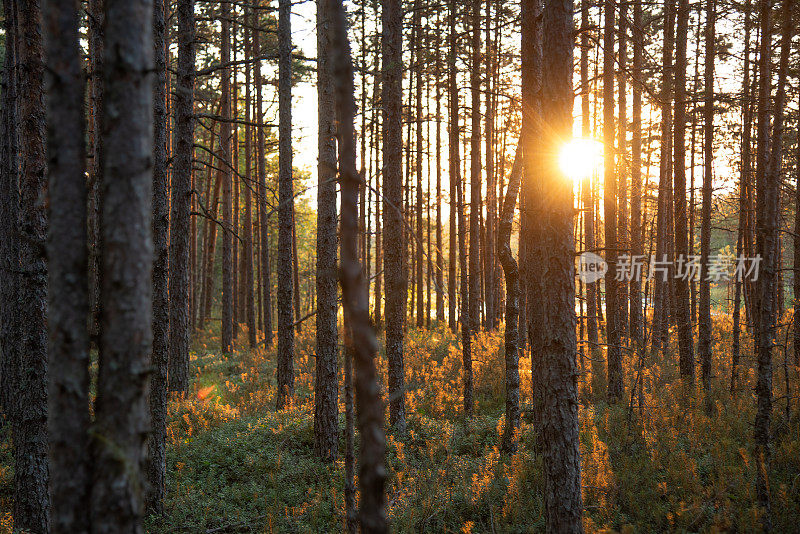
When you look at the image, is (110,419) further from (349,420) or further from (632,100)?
(632,100)

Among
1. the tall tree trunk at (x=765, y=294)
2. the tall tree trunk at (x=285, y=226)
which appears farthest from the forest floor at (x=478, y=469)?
the tall tree trunk at (x=285, y=226)

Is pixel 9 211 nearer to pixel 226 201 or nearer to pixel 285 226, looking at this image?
pixel 285 226

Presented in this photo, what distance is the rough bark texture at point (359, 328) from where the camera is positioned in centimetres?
242

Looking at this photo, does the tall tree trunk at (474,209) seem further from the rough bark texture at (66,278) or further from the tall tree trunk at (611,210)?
the rough bark texture at (66,278)

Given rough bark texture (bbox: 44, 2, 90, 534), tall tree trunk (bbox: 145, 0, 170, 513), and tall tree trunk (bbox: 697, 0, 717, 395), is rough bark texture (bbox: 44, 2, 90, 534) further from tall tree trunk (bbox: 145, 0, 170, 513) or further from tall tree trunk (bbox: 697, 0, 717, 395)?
tall tree trunk (bbox: 697, 0, 717, 395)

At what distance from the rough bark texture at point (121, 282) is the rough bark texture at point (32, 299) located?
3229 millimetres

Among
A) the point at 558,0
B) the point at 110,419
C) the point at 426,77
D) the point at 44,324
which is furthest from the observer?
the point at 426,77

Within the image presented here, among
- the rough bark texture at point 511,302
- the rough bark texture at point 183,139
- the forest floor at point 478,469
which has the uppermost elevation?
the rough bark texture at point 183,139

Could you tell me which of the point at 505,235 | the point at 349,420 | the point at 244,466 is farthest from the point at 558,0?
the point at 244,466

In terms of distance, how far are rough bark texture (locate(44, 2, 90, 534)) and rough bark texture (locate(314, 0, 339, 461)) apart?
471 centimetres

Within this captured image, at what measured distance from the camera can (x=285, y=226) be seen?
9773 millimetres

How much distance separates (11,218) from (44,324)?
3.75 m

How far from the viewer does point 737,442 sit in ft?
25.9

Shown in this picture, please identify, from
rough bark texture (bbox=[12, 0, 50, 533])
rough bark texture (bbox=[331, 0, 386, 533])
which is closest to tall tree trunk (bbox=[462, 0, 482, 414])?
rough bark texture (bbox=[12, 0, 50, 533])
